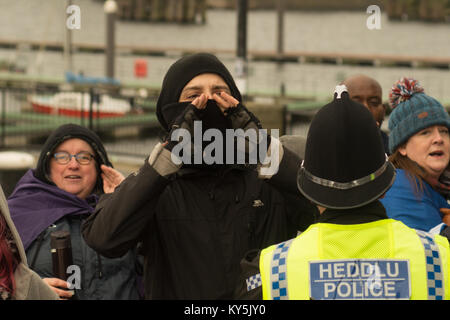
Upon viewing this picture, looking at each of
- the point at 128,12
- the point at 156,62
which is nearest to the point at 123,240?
the point at 156,62

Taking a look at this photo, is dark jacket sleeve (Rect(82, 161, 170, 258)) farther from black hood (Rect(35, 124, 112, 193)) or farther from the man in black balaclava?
black hood (Rect(35, 124, 112, 193))

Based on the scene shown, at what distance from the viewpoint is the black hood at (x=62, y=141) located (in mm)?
4733

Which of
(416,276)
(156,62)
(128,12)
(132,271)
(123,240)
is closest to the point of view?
(416,276)

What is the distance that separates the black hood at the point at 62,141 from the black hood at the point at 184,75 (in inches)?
42.5

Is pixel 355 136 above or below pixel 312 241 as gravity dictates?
above

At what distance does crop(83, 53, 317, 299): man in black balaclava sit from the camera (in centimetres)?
343

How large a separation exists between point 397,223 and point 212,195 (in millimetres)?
1061

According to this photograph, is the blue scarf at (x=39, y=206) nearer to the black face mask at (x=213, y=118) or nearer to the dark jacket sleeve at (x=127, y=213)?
the dark jacket sleeve at (x=127, y=213)

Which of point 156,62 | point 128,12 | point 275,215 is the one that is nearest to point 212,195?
point 275,215

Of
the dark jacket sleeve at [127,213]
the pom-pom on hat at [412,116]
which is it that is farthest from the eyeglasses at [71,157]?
the pom-pom on hat at [412,116]
